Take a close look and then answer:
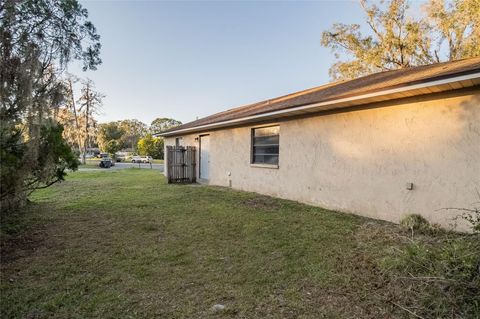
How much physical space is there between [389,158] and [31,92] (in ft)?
21.6

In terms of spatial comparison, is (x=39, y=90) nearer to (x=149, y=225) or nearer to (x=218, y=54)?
(x=149, y=225)

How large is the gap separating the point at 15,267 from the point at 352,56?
19.7 meters

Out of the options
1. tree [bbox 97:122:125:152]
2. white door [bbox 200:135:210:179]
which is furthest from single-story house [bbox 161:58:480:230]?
tree [bbox 97:122:125:152]

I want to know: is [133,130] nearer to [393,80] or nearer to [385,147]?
[393,80]

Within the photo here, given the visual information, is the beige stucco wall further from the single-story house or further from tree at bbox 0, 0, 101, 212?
tree at bbox 0, 0, 101, 212

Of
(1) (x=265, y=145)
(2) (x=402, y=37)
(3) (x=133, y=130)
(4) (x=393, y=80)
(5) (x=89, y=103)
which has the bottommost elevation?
(1) (x=265, y=145)

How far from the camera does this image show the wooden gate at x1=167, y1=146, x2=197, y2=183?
12.5m

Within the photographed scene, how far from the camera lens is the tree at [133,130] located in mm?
72500

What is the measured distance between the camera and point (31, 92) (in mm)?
4227

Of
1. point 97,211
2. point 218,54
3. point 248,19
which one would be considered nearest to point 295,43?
point 248,19

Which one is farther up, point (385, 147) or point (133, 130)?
point (133, 130)

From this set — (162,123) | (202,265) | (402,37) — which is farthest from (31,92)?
(162,123)

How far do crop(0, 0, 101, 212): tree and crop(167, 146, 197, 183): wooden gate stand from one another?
23.2 ft

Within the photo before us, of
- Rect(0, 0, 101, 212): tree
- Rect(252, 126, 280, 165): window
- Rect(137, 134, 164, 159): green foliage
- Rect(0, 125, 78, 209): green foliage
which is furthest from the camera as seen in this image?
Rect(137, 134, 164, 159): green foliage
